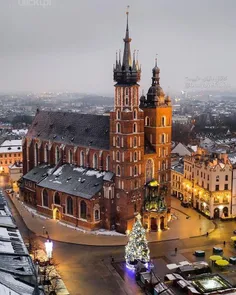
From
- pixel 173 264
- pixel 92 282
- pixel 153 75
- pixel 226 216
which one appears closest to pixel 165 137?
pixel 153 75

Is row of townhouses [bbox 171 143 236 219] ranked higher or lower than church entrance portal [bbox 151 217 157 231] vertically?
higher

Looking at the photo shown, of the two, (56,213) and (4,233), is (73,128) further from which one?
(4,233)

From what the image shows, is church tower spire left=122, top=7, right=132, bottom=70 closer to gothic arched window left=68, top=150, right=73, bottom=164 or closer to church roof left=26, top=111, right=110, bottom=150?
church roof left=26, top=111, right=110, bottom=150

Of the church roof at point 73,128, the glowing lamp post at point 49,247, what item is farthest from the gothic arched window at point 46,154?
the glowing lamp post at point 49,247

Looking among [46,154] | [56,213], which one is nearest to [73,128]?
[46,154]

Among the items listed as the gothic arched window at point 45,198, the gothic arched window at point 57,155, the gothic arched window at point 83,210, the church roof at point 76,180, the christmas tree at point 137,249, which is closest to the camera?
the christmas tree at point 137,249

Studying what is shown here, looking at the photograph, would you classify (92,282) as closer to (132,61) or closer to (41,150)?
(132,61)

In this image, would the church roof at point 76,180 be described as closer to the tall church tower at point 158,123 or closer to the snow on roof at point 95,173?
the snow on roof at point 95,173

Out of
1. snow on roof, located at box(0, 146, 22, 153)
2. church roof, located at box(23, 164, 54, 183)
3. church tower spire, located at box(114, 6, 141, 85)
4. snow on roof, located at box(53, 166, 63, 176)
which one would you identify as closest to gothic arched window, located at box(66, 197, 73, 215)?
snow on roof, located at box(53, 166, 63, 176)
